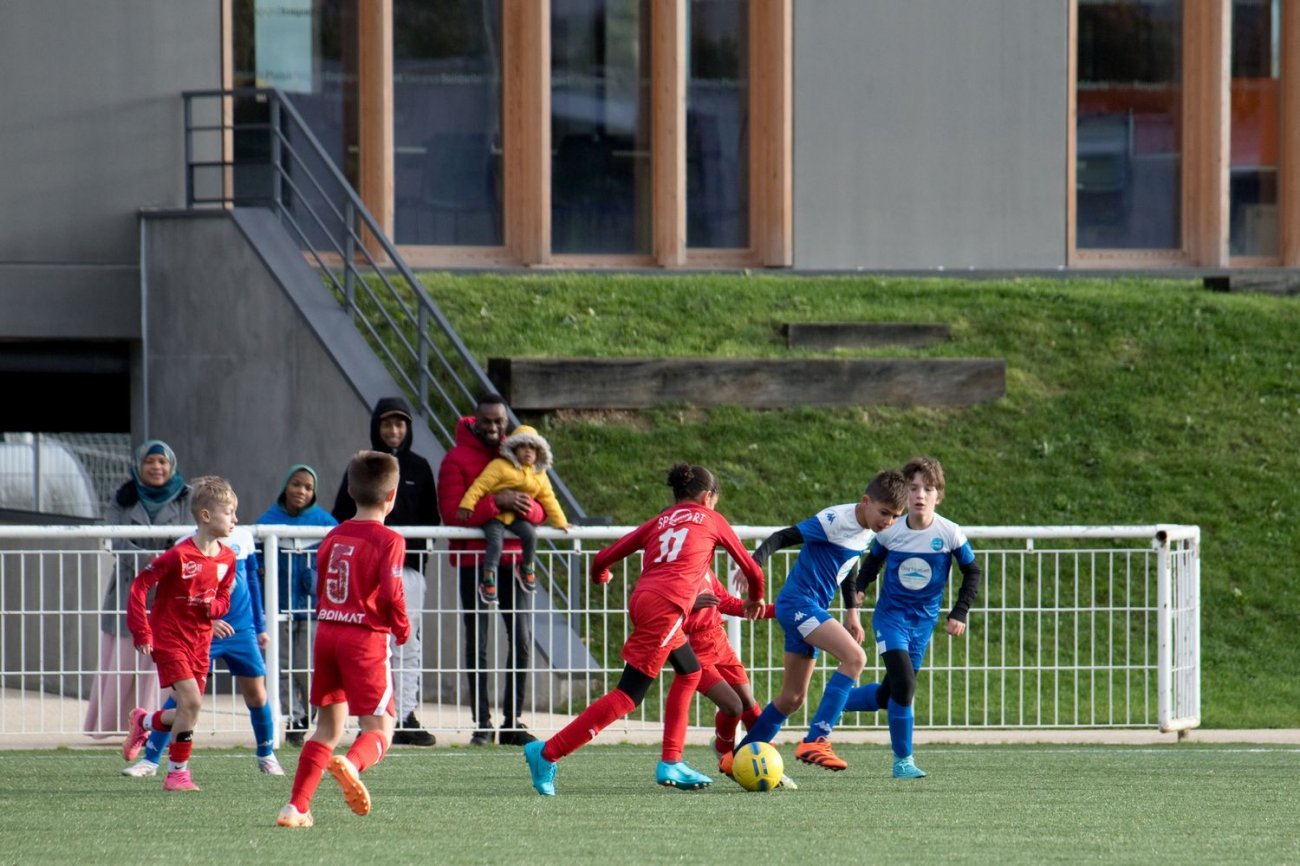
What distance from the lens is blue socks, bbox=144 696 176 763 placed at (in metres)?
10.3

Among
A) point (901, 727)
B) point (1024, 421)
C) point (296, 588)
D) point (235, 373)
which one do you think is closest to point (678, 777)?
point (901, 727)

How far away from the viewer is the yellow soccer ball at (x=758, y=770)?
9758mm

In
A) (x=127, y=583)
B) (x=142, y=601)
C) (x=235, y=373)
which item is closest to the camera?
(x=142, y=601)

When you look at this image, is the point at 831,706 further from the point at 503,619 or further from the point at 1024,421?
the point at 1024,421

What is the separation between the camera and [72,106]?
698 inches

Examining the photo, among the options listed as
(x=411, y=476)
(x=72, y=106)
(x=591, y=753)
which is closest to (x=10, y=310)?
(x=72, y=106)

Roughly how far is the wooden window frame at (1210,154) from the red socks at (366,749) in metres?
14.9

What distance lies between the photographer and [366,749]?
843 centimetres

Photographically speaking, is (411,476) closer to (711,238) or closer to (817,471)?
(817,471)

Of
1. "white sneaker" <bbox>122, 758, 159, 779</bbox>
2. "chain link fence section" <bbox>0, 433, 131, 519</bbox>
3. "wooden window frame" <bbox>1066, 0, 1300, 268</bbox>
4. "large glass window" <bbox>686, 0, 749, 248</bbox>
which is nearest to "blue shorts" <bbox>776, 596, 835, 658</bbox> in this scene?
"white sneaker" <bbox>122, 758, 159, 779</bbox>

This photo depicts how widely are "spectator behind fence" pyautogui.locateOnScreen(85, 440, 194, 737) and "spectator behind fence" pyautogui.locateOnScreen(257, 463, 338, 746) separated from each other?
1.85 ft

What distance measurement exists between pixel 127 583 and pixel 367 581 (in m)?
3.83

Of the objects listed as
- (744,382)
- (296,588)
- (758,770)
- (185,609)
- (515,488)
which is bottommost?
(758,770)

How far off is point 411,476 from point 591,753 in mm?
1898
